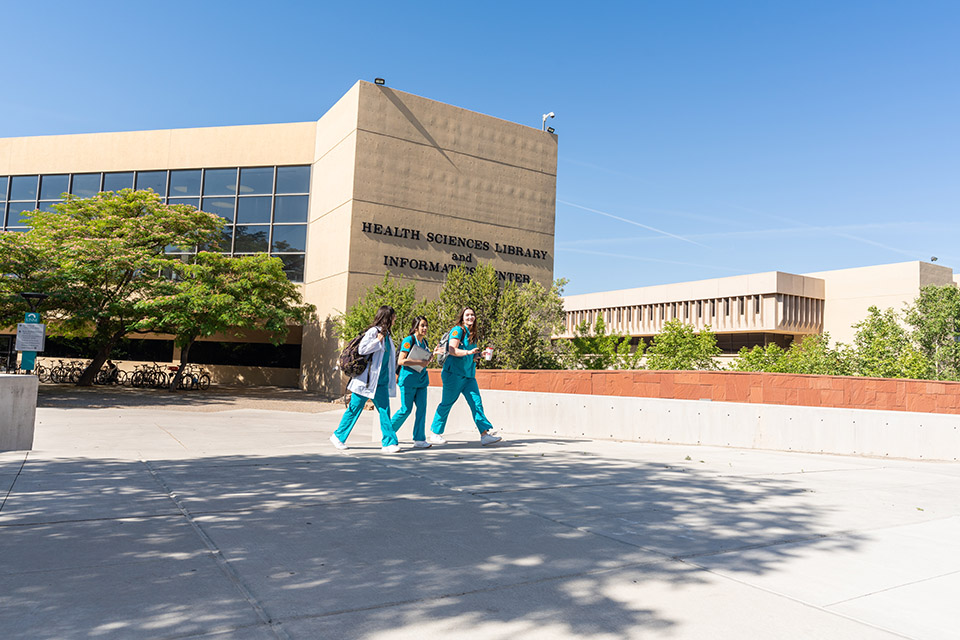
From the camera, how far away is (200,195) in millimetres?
30312

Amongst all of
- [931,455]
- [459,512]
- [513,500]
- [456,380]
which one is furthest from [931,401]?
[459,512]

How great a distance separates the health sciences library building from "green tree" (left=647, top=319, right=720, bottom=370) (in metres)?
7.17

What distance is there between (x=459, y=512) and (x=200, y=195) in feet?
93.6

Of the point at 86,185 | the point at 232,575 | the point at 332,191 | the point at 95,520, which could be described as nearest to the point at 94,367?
the point at 86,185

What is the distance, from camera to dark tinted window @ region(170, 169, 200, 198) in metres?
30.5

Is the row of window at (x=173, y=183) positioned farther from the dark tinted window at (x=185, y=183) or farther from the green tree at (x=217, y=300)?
the green tree at (x=217, y=300)

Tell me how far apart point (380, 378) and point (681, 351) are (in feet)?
92.8

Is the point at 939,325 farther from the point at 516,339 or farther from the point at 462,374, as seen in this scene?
the point at 462,374

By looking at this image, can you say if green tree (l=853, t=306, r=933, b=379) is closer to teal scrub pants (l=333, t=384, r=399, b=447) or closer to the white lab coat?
teal scrub pants (l=333, t=384, r=399, b=447)

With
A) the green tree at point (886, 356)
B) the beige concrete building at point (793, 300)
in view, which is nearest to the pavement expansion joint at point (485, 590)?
the green tree at point (886, 356)

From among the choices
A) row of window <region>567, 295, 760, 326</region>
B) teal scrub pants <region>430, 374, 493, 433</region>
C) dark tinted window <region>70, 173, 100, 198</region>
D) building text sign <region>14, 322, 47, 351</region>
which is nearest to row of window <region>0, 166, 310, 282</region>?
dark tinted window <region>70, 173, 100, 198</region>

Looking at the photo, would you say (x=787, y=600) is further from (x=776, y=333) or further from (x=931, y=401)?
(x=776, y=333)

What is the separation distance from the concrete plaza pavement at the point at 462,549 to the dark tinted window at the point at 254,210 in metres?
22.6

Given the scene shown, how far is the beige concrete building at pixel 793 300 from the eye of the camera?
204 feet
